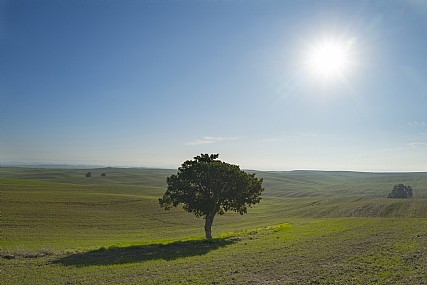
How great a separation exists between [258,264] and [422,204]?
235ft

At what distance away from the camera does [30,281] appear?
1775 cm

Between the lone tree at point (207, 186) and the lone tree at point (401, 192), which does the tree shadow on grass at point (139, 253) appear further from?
the lone tree at point (401, 192)

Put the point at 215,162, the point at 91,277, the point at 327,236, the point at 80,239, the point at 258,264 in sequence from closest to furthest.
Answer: the point at 91,277 < the point at 258,264 < the point at 327,236 < the point at 215,162 < the point at 80,239

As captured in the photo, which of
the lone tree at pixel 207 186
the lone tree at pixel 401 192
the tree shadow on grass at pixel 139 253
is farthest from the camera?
the lone tree at pixel 401 192

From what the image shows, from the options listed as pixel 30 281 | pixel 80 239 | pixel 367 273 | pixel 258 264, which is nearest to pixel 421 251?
pixel 367 273

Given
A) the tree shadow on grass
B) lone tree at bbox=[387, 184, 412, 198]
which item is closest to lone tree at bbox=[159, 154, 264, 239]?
the tree shadow on grass

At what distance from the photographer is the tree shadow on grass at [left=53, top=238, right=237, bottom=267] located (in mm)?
23281

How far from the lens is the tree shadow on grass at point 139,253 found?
2328 centimetres

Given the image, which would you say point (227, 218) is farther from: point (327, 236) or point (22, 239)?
point (22, 239)

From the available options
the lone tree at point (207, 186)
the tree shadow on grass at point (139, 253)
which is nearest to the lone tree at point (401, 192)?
the lone tree at point (207, 186)

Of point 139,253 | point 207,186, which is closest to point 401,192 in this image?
point 207,186

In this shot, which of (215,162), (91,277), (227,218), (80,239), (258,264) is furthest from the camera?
(227,218)

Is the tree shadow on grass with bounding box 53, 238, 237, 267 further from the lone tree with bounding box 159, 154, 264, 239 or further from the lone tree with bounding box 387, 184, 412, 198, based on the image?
the lone tree with bounding box 387, 184, 412, 198

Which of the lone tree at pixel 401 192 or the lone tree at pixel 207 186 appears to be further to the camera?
the lone tree at pixel 401 192
